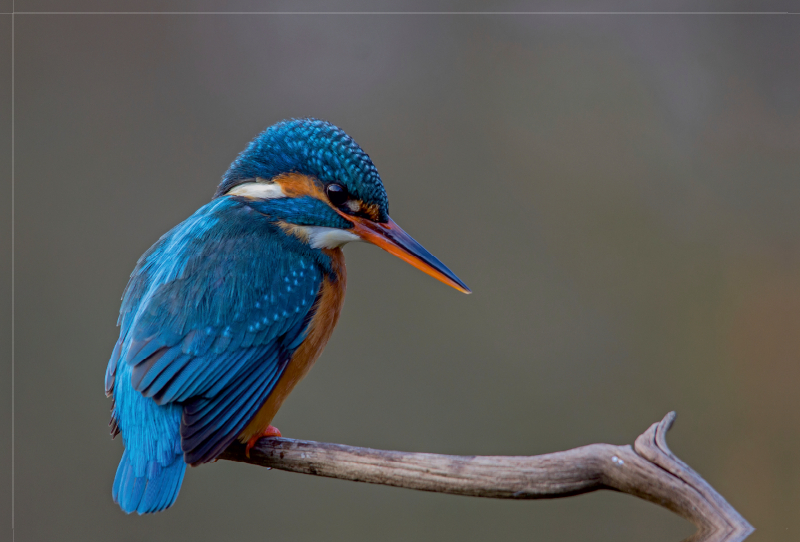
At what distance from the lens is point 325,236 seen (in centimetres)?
152

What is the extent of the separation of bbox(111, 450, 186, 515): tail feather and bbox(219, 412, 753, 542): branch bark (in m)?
0.31

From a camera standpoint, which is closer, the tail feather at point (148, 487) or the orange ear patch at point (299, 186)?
the tail feather at point (148, 487)

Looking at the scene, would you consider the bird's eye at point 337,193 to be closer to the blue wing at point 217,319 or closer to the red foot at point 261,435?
the blue wing at point 217,319

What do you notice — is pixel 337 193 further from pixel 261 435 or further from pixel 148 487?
pixel 148 487

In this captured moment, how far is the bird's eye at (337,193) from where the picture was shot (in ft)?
4.78

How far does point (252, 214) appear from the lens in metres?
1.48

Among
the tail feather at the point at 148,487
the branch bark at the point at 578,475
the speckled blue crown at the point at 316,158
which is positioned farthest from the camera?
the speckled blue crown at the point at 316,158

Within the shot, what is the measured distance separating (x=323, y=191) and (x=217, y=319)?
35 centimetres

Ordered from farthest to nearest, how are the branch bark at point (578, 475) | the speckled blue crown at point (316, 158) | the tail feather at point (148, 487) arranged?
the speckled blue crown at point (316, 158) < the tail feather at point (148, 487) < the branch bark at point (578, 475)

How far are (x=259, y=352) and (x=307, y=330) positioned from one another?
5.0 inches

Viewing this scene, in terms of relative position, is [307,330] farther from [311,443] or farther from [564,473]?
[564,473]

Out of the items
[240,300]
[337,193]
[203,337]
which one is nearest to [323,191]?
[337,193]

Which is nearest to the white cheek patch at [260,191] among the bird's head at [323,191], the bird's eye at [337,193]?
the bird's head at [323,191]

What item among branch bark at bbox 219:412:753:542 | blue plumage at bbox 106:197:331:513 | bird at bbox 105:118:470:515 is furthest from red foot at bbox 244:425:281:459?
branch bark at bbox 219:412:753:542
